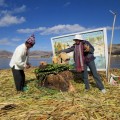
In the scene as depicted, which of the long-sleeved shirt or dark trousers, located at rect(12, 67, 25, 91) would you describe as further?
dark trousers, located at rect(12, 67, 25, 91)

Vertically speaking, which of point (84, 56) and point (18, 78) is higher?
point (84, 56)

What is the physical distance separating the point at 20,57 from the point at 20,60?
119mm

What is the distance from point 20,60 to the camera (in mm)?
10141

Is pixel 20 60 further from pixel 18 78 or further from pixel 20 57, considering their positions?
pixel 18 78

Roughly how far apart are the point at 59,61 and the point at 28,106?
485cm

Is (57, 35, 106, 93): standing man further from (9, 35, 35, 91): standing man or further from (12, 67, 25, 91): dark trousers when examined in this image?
(12, 67, 25, 91): dark trousers

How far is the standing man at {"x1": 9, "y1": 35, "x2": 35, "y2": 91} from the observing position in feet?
33.0

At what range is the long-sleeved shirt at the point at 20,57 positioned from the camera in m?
10.1

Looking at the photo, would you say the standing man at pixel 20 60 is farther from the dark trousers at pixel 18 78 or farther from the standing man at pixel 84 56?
the standing man at pixel 84 56

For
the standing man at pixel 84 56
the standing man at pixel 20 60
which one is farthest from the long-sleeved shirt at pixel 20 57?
the standing man at pixel 84 56

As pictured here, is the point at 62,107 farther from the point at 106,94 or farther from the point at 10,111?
the point at 106,94

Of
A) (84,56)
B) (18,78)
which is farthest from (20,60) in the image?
(84,56)

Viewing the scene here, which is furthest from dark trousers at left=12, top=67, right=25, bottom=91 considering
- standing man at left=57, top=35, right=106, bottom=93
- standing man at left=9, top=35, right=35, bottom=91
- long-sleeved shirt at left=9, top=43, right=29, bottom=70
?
standing man at left=57, top=35, right=106, bottom=93

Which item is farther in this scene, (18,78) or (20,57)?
(18,78)
